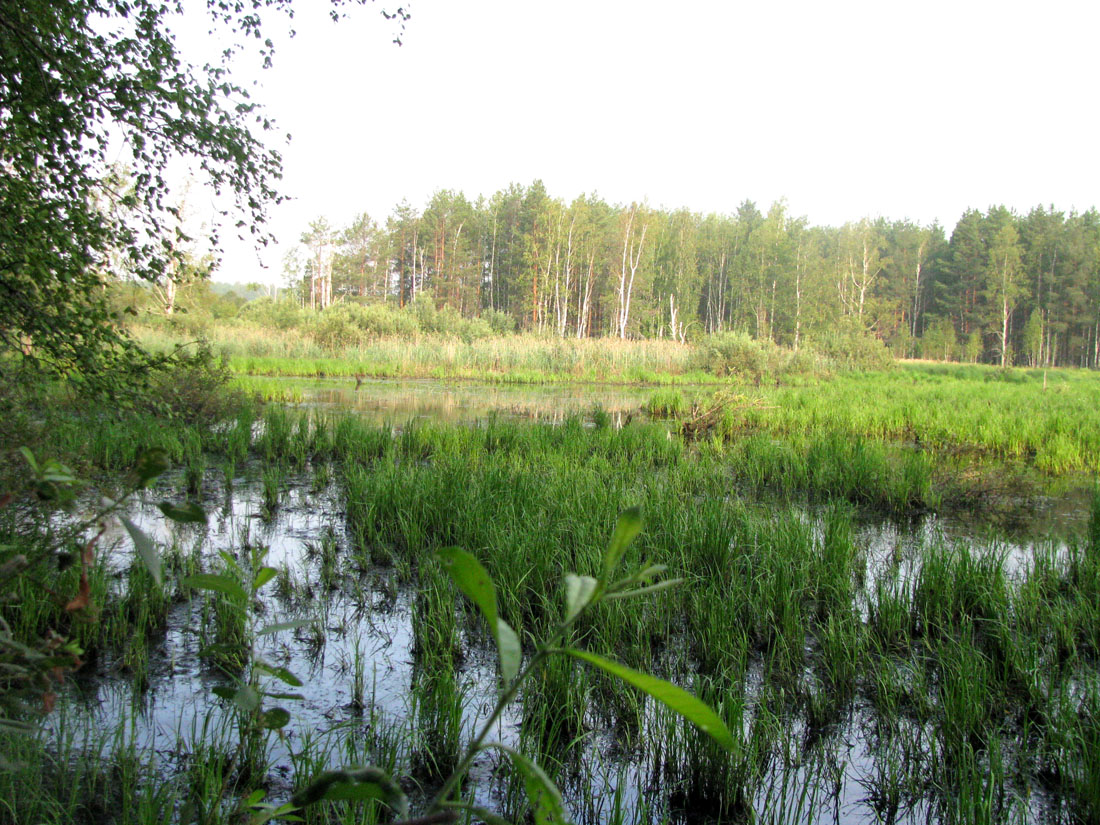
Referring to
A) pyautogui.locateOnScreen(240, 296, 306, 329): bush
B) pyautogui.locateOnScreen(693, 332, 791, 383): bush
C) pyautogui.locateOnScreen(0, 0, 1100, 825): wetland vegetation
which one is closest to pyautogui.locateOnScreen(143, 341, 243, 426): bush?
pyautogui.locateOnScreen(0, 0, 1100, 825): wetland vegetation

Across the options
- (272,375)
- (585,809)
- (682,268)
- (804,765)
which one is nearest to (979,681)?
(804,765)

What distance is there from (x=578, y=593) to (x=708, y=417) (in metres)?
10.7

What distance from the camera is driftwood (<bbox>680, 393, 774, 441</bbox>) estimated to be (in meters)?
10.8

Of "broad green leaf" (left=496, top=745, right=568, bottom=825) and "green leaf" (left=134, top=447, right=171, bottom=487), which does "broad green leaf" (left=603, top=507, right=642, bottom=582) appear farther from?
"green leaf" (left=134, top=447, right=171, bottom=487)

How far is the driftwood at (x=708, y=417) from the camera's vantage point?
10.8 meters

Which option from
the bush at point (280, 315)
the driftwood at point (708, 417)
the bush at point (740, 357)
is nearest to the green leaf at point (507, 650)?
the driftwood at point (708, 417)

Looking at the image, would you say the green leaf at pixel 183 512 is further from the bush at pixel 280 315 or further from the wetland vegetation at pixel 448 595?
the bush at pixel 280 315

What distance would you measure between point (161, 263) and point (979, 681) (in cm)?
487

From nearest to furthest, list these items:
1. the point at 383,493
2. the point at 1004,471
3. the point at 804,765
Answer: the point at 804,765, the point at 383,493, the point at 1004,471

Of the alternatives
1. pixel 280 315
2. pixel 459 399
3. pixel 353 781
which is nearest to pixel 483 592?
pixel 353 781

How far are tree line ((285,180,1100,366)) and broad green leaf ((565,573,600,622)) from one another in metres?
45.2

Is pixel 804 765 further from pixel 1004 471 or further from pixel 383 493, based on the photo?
pixel 1004 471

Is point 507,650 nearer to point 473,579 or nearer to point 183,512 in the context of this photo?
point 473,579

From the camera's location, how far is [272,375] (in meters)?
20.9
